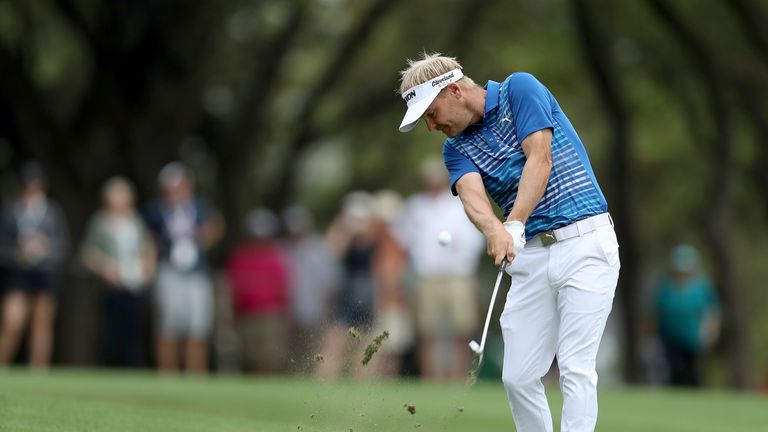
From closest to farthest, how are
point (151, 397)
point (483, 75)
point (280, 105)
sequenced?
point (151, 397), point (483, 75), point (280, 105)

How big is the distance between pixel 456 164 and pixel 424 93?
457 millimetres

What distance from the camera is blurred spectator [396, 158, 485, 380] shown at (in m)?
18.1

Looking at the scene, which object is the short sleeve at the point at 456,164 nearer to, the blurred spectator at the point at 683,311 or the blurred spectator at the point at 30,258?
the blurred spectator at the point at 30,258

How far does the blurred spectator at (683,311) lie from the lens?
70.8 feet

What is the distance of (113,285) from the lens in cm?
1911

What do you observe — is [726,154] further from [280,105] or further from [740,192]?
[280,105]

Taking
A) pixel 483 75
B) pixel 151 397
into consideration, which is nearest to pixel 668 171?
pixel 483 75

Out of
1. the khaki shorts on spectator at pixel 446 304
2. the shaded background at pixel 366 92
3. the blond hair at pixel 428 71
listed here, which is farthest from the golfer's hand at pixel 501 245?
the shaded background at pixel 366 92

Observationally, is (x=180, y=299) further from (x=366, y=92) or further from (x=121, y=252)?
(x=366, y=92)

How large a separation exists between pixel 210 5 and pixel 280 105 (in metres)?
13.1

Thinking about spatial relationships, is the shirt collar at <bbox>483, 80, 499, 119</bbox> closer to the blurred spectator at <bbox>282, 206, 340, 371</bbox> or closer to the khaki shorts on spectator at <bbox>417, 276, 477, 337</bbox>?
the khaki shorts on spectator at <bbox>417, 276, 477, 337</bbox>

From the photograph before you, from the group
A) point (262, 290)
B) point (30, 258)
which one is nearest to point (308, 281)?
point (262, 290)

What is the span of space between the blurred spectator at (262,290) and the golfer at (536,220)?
39.2ft

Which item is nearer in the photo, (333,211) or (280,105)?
(280,105)
